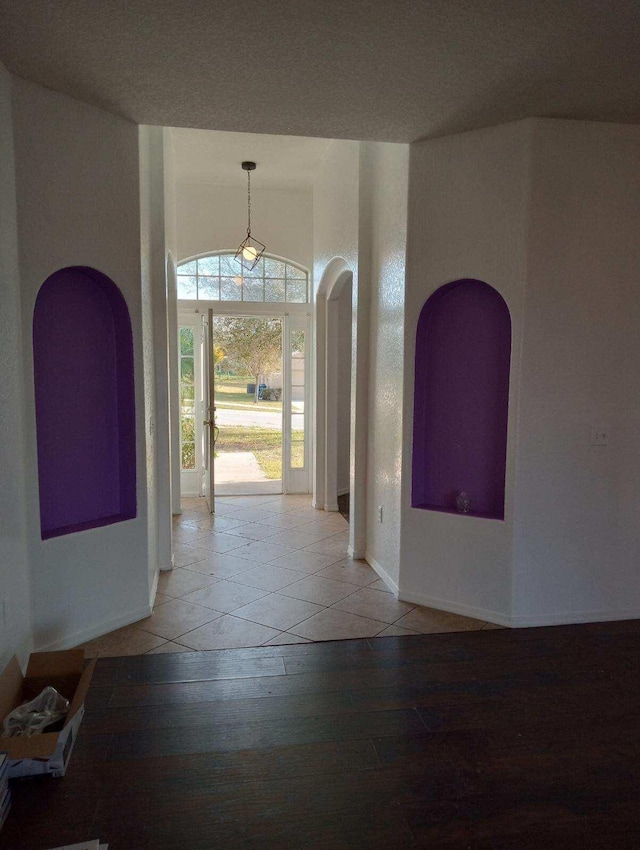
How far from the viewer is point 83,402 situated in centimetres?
348

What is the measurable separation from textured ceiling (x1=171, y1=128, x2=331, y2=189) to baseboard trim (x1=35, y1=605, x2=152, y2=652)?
4074 mm

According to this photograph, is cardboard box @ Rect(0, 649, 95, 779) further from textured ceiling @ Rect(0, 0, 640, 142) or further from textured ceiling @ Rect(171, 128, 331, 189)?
textured ceiling @ Rect(171, 128, 331, 189)

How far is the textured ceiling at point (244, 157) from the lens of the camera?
5.43 m

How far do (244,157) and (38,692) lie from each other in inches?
200

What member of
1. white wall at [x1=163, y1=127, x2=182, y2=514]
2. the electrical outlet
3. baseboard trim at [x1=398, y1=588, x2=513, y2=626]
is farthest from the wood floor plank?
white wall at [x1=163, y1=127, x2=182, y2=514]

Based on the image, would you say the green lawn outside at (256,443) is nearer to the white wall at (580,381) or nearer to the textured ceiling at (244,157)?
the textured ceiling at (244,157)

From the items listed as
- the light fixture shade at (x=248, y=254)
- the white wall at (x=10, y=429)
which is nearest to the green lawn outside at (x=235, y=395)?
the light fixture shade at (x=248, y=254)

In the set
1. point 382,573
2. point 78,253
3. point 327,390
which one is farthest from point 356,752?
point 327,390

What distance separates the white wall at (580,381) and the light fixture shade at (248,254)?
13.1 feet

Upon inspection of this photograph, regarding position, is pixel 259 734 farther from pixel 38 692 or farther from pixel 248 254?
pixel 248 254

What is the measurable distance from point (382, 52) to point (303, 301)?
4508mm

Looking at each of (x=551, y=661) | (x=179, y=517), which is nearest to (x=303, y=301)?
(x=179, y=517)

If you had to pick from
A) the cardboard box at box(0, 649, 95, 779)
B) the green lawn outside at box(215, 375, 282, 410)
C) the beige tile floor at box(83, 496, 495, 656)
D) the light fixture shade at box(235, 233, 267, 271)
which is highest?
the light fixture shade at box(235, 233, 267, 271)

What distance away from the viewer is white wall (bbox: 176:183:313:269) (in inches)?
266
